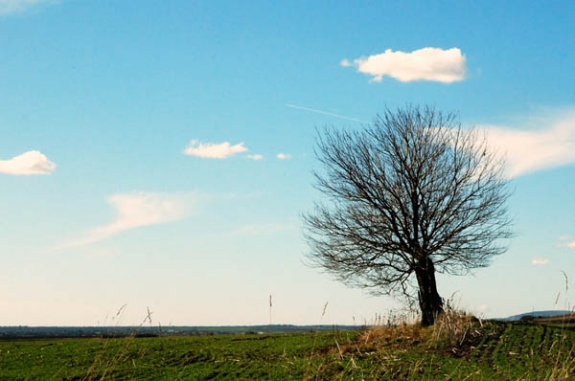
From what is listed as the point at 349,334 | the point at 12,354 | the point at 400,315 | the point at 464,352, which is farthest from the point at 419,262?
the point at 12,354

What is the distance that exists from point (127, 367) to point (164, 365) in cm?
123

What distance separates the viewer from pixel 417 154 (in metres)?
30.5

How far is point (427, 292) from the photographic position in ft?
97.7

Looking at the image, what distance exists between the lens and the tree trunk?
29.5 metres

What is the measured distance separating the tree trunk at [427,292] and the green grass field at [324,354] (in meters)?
1.33

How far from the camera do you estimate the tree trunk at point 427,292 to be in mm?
29516

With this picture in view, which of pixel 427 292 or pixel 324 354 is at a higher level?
pixel 427 292

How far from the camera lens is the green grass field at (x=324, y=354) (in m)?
18.5

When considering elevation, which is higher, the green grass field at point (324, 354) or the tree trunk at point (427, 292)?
the tree trunk at point (427, 292)

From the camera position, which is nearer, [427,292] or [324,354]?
[324,354]

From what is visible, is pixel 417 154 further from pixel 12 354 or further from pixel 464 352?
pixel 12 354

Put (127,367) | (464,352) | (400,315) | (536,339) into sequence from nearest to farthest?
(127,367)
(464,352)
(536,339)
(400,315)

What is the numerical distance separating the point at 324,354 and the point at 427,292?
11542 millimetres

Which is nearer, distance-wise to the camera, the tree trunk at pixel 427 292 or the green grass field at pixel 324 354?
the green grass field at pixel 324 354
